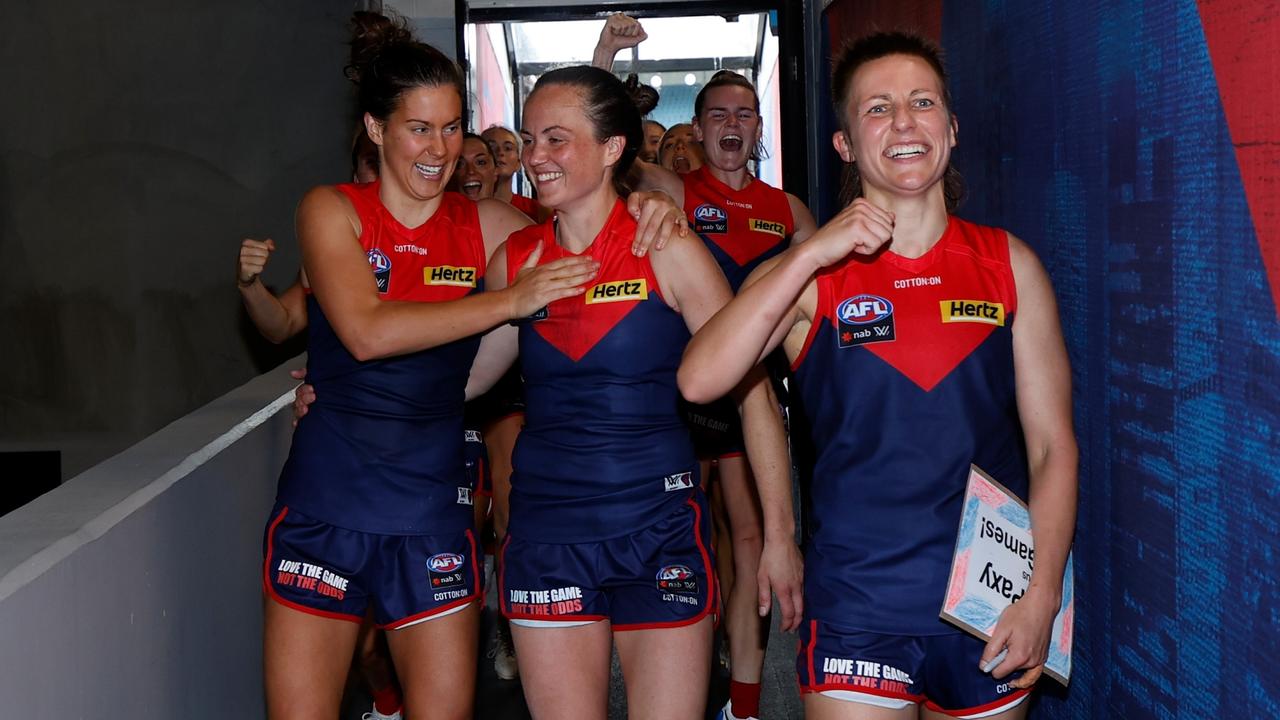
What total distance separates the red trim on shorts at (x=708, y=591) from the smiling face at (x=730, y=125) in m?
1.99

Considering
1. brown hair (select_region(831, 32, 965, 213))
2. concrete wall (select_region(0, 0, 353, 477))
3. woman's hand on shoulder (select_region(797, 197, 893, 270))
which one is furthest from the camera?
concrete wall (select_region(0, 0, 353, 477))

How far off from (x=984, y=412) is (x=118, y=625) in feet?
5.44

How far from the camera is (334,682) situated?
2.72m

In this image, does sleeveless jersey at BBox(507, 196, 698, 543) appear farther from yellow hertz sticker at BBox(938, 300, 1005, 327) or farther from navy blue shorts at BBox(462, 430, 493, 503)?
navy blue shorts at BBox(462, 430, 493, 503)

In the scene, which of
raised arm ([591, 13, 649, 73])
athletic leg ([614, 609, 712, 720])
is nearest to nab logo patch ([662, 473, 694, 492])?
athletic leg ([614, 609, 712, 720])

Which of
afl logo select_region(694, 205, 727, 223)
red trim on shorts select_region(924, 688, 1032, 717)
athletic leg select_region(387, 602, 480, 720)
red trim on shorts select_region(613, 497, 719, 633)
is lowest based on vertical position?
athletic leg select_region(387, 602, 480, 720)

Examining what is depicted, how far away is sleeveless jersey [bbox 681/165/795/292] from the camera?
4.24 metres

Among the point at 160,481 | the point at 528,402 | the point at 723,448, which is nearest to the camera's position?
the point at 528,402

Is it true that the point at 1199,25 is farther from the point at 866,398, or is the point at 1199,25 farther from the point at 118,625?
the point at 118,625

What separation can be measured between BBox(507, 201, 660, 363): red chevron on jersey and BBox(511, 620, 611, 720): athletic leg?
0.53 m

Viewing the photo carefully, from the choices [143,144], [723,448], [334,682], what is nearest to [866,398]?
[334,682]

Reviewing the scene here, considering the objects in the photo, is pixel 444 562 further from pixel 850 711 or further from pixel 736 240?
pixel 736 240

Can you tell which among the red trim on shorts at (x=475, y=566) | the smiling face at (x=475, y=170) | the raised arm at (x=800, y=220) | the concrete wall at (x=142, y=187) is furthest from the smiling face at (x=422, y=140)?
the concrete wall at (x=142, y=187)

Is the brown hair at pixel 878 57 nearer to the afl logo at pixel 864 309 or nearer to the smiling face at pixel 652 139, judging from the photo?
the afl logo at pixel 864 309
